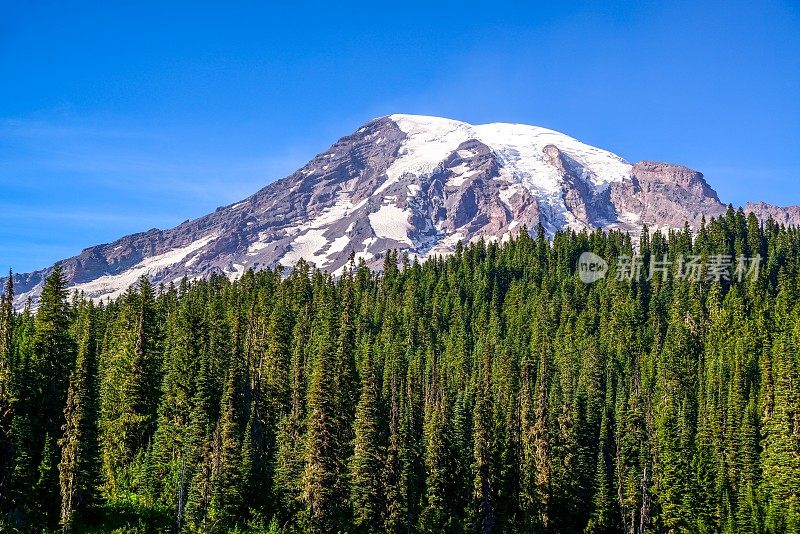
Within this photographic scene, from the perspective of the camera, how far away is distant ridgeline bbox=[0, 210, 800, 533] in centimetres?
7425

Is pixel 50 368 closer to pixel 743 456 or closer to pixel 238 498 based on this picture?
pixel 238 498

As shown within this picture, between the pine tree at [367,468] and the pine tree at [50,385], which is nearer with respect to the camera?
the pine tree at [50,385]

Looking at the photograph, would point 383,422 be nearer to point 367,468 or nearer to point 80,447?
point 367,468

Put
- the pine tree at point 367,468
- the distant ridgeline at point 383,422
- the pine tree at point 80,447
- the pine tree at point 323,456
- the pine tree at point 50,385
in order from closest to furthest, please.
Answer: the pine tree at point 80,447 → the pine tree at point 50,385 → the distant ridgeline at point 383,422 → the pine tree at point 323,456 → the pine tree at point 367,468

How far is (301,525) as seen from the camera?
74.7m

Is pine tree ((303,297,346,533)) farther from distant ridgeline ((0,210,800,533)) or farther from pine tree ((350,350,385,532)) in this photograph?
pine tree ((350,350,385,532))

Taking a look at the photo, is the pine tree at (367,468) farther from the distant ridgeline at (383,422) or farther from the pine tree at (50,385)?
the pine tree at (50,385)

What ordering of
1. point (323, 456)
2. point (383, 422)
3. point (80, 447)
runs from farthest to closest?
1. point (383, 422)
2. point (323, 456)
3. point (80, 447)

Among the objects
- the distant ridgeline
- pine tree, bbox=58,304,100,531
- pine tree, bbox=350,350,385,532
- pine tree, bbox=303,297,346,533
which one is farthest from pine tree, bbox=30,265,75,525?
pine tree, bbox=350,350,385,532

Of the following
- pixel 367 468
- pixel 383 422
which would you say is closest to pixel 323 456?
pixel 367 468

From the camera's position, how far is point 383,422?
3524 inches

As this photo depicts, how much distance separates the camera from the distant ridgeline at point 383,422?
7425cm

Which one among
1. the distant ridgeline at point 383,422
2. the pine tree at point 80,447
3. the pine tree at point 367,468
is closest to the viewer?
the pine tree at point 80,447

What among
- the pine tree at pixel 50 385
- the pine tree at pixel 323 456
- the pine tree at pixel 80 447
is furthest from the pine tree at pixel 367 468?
the pine tree at pixel 50 385
